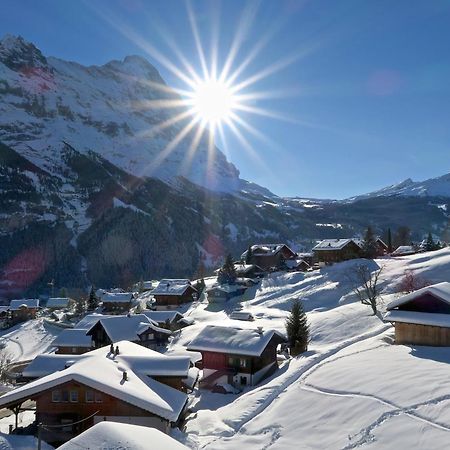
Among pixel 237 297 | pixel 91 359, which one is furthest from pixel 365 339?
pixel 237 297

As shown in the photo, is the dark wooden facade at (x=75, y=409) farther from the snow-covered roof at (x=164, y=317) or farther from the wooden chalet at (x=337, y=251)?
the wooden chalet at (x=337, y=251)

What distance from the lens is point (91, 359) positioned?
26.8 metres

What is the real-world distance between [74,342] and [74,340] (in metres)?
0.34

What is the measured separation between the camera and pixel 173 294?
266 feet

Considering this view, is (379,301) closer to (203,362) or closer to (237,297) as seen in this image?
(203,362)

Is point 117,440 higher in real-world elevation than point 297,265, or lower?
lower

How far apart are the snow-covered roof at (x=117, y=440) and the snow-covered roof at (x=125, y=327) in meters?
43.0

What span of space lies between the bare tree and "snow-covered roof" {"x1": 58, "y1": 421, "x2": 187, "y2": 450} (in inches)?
1557

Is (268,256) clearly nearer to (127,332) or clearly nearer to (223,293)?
(223,293)

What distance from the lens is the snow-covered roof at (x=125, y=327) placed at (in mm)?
54375

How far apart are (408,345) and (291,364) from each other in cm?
1011

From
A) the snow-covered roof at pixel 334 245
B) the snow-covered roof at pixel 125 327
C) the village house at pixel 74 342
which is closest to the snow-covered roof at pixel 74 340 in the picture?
the village house at pixel 74 342

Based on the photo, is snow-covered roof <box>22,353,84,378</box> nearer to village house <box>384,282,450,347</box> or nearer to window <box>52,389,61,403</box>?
window <box>52,389,61,403</box>

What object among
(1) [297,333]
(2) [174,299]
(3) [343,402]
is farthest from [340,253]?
(3) [343,402]
